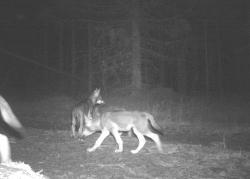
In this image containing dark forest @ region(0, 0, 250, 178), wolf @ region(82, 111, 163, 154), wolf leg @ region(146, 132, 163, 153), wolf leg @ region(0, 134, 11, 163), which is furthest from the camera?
dark forest @ region(0, 0, 250, 178)

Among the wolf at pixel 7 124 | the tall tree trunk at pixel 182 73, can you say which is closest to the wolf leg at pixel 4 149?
the wolf at pixel 7 124

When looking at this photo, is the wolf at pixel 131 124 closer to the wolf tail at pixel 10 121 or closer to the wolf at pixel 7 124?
the wolf at pixel 7 124

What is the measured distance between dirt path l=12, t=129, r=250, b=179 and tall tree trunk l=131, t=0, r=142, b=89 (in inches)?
312

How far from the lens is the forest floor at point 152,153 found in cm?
835

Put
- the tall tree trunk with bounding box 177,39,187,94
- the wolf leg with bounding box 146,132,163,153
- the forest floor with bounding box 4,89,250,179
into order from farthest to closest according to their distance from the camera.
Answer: the tall tree trunk with bounding box 177,39,187,94
the wolf leg with bounding box 146,132,163,153
the forest floor with bounding box 4,89,250,179

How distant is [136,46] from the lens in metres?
19.2

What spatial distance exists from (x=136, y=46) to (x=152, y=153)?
32.0ft

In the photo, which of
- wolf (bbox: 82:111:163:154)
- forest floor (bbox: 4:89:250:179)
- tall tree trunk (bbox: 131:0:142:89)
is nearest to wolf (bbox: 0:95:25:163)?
forest floor (bbox: 4:89:250:179)

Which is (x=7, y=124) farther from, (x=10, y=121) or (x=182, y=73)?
(x=182, y=73)

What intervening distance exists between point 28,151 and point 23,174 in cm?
599

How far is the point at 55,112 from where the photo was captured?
58.0ft

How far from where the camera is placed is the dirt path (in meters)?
8.23

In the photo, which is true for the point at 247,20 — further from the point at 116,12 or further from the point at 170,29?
the point at 116,12

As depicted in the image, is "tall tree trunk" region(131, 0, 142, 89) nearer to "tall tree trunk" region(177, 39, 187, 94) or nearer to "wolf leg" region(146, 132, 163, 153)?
"tall tree trunk" region(177, 39, 187, 94)
